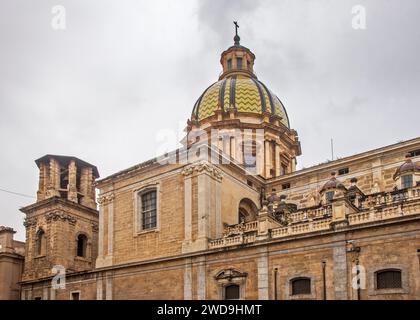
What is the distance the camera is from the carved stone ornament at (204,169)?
2984cm

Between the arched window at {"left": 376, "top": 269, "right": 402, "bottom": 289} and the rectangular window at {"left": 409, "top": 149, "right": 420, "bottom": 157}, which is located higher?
the rectangular window at {"left": 409, "top": 149, "right": 420, "bottom": 157}

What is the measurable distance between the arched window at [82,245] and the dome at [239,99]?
1296 centimetres

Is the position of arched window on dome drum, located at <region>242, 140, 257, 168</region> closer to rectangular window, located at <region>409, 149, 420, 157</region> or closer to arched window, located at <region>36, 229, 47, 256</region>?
rectangular window, located at <region>409, 149, 420, 157</region>

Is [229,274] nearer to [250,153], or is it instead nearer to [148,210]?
[148,210]

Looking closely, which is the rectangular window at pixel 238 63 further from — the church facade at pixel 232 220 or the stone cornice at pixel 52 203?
the stone cornice at pixel 52 203

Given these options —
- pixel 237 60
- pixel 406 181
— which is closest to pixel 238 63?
pixel 237 60

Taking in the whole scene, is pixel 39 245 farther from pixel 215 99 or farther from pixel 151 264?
pixel 215 99

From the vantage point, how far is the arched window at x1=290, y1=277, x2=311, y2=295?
24547 mm

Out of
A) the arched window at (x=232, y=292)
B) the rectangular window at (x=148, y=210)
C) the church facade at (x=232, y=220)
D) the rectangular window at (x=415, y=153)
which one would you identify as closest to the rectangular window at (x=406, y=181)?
the church facade at (x=232, y=220)

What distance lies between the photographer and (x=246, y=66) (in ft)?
159

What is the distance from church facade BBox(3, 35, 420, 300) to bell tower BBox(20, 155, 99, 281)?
97 millimetres

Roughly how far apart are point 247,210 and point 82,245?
13.8 metres

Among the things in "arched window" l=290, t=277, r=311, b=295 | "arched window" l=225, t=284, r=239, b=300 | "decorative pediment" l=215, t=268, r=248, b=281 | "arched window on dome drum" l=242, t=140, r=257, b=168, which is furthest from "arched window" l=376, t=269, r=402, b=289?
"arched window on dome drum" l=242, t=140, r=257, b=168
